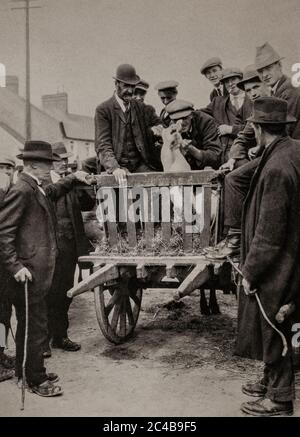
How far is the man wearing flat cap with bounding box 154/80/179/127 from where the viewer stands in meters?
5.47

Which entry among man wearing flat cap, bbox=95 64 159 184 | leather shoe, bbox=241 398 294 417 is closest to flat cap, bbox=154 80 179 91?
man wearing flat cap, bbox=95 64 159 184

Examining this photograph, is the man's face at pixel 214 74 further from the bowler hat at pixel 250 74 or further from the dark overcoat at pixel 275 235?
the dark overcoat at pixel 275 235

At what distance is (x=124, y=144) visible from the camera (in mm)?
5043

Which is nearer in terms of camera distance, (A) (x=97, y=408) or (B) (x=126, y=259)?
(A) (x=97, y=408)

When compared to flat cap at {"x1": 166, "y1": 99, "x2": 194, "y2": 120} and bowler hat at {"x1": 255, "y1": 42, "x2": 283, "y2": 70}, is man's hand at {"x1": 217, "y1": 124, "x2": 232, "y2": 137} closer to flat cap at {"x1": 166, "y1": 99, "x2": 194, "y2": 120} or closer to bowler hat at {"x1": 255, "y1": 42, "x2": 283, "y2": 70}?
flat cap at {"x1": 166, "y1": 99, "x2": 194, "y2": 120}

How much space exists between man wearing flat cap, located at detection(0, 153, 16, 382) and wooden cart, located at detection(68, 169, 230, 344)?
24.3 inches

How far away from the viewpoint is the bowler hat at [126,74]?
15.5ft

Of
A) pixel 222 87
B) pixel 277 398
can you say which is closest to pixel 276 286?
pixel 277 398

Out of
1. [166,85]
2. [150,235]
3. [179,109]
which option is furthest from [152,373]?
[166,85]

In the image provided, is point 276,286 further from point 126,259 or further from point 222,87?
point 222,87

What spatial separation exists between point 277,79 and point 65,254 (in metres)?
2.53

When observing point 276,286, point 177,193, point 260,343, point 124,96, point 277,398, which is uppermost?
point 124,96
